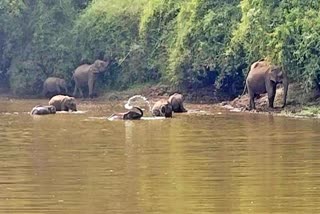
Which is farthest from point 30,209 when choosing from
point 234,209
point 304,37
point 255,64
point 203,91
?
point 203,91

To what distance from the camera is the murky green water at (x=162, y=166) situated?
539 inches

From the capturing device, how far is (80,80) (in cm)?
4428

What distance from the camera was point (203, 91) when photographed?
130ft

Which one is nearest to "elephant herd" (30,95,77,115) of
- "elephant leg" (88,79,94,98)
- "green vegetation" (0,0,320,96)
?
"green vegetation" (0,0,320,96)

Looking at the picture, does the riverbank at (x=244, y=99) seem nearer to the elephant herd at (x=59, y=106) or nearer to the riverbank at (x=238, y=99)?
the riverbank at (x=238, y=99)

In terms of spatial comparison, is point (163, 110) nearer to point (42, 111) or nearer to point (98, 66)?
point (42, 111)

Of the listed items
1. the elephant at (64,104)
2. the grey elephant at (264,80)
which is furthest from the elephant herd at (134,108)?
the grey elephant at (264,80)

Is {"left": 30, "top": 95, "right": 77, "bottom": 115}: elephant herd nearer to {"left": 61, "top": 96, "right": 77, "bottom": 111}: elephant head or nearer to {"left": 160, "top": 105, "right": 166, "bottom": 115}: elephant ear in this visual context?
{"left": 61, "top": 96, "right": 77, "bottom": 111}: elephant head

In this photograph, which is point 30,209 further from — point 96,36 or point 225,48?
point 96,36

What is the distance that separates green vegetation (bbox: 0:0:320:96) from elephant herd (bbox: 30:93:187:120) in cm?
308

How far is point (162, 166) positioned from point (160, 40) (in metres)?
24.4

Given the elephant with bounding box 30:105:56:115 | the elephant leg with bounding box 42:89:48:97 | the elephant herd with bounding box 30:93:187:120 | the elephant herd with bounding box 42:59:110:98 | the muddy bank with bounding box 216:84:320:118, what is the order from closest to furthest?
the elephant herd with bounding box 30:93:187:120
the muddy bank with bounding box 216:84:320:118
the elephant with bounding box 30:105:56:115
the elephant herd with bounding box 42:59:110:98
the elephant leg with bounding box 42:89:48:97

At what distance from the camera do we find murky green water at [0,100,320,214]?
44.9 ft

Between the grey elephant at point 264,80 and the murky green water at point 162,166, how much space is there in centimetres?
458
